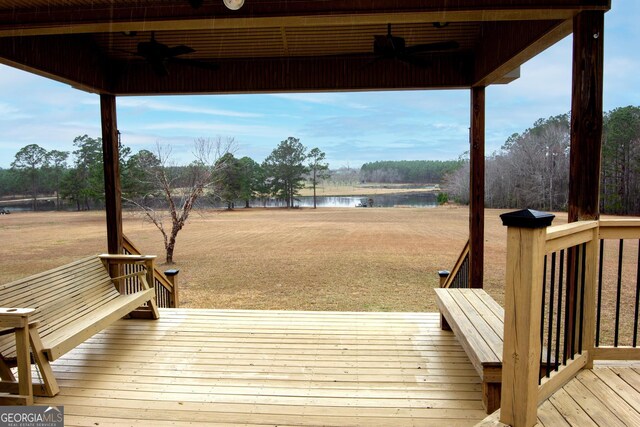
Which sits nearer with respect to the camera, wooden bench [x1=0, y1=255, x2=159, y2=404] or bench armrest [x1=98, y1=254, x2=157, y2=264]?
wooden bench [x1=0, y1=255, x2=159, y2=404]

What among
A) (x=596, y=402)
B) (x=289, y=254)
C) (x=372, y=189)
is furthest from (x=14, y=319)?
(x=372, y=189)

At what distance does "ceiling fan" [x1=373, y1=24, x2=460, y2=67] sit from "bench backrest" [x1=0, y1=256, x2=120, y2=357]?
3657mm

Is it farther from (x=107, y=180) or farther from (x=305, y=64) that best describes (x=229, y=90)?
(x=107, y=180)

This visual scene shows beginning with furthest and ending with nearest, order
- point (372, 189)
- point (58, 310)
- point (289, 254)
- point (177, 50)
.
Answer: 1. point (372, 189)
2. point (289, 254)
3. point (177, 50)
4. point (58, 310)

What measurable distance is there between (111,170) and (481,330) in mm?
4112

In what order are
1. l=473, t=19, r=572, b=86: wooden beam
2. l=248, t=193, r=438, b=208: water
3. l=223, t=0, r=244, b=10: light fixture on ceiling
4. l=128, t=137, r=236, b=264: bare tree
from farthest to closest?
l=248, t=193, r=438, b=208: water, l=128, t=137, r=236, b=264: bare tree, l=473, t=19, r=572, b=86: wooden beam, l=223, t=0, r=244, b=10: light fixture on ceiling

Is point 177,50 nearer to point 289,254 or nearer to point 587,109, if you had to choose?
point 587,109

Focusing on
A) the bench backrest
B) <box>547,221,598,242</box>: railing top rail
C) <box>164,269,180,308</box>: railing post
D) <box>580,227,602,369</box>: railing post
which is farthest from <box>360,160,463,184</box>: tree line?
<box>547,221,598,242</box>: railing top rail

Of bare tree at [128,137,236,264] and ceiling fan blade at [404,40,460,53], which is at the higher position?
ceiling fan blade at [404,40,460,53]

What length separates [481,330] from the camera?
2738 mm

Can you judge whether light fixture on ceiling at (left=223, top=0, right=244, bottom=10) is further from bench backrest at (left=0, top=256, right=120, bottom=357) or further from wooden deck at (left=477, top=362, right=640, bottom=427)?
wooden deck at (left=477, top=362, right=640, bottom=427)

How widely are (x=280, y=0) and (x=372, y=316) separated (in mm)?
3072

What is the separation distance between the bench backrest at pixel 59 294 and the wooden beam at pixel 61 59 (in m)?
1.83

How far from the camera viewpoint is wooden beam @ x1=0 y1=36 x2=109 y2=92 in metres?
3.38
